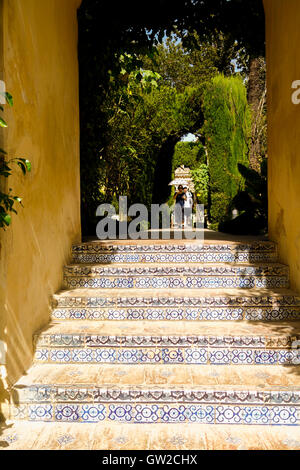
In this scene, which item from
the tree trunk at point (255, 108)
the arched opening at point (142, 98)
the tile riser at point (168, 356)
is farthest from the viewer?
the tree trunk at point (255, 108)

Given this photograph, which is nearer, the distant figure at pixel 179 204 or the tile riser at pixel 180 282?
the tile riser at pixel 180 282

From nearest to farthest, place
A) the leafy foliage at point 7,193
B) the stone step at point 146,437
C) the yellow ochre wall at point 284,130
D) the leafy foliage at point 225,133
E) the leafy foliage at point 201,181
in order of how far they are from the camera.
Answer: the stone step at point 146,437 < the leafy foliage at point 7,193 < the yellow ochre wall at point 284,130 < the leafy foliage at point 225,133 < the leafy foliage at point 201,181

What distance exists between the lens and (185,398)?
2842 mm

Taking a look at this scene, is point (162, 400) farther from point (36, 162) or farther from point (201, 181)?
point (201, 181)

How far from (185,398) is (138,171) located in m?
8.39

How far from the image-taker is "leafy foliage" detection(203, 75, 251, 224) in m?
11.3

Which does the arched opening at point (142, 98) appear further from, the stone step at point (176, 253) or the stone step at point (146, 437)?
the stone step at point (146, 437)

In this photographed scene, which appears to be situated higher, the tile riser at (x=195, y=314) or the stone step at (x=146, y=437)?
the tile riser at (x=195, y=314)

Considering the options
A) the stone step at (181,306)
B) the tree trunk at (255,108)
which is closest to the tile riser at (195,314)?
the stone step at (181,306)

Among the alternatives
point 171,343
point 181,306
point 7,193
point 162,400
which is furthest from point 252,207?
point 7,193

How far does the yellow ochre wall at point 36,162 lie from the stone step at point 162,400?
1.04 feet

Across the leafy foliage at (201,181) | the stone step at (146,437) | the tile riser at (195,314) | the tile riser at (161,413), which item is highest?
the leafy foliage at (201,181)

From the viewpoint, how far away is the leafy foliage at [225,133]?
11.3m
